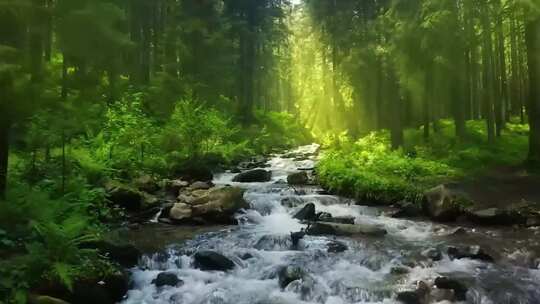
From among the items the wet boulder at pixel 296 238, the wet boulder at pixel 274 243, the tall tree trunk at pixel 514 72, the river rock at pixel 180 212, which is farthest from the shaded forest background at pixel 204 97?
the wet boulder at pixel 296 238

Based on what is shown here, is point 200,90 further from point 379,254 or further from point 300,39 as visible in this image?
point 300,39

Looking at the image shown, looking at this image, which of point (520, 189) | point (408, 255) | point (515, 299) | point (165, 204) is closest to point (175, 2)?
point (165, 204)

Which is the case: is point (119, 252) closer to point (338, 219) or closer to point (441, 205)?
point (338, 219)

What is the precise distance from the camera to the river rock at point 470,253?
10.1m

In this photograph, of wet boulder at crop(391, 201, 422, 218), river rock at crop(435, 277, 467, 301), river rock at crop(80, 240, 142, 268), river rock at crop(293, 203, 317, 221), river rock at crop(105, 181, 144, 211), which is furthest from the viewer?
wet boulder at crop(391, 201, 422, 218)

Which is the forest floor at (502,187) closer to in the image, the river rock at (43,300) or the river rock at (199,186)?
the river rock at (199,186)

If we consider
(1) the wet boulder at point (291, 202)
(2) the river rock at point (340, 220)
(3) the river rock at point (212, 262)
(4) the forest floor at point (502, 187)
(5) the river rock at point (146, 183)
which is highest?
(5) the river rock at point (146, 183)

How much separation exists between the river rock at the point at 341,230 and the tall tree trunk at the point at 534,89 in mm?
9413

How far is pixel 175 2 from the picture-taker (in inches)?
1186

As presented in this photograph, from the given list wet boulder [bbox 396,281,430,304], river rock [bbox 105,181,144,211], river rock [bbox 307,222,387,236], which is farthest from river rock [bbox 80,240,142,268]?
wet boulder [bbox 396,281,430,304]

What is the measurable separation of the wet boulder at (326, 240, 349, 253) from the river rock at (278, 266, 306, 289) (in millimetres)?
1667

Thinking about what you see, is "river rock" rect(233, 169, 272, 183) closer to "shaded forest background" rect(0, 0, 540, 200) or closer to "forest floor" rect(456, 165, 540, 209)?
"shaded forest background" rect(0, 0, 540, 200)

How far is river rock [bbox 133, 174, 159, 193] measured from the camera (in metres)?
16.5

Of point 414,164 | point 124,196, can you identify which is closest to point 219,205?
point 124,196
